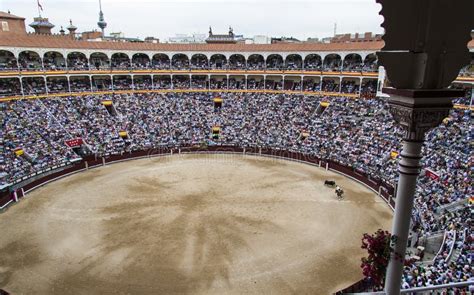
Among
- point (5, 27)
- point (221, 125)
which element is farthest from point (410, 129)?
point (5, 27)

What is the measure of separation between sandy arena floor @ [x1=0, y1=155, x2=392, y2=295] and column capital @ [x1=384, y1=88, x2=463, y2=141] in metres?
12.3

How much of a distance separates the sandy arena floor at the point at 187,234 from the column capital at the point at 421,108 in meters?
12.3

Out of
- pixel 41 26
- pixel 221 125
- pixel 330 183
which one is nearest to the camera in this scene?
pixel 330 183

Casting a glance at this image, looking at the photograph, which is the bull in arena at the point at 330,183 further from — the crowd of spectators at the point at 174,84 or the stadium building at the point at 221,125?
the crowd of spectators at the point at 174,84

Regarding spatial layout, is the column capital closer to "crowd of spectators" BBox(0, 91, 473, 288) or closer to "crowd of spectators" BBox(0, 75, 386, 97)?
"crowd of spectators" BBox(0, 91, 473, 288)

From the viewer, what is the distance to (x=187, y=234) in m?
20.3

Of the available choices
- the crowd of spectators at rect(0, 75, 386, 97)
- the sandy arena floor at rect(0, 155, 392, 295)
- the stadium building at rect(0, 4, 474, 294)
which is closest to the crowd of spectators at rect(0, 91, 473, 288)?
the stadium building at rect(0, 4, 474, 294)

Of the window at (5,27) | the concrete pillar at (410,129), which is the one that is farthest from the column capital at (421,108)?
the window at (5,27)

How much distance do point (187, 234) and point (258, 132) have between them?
80.4 ft

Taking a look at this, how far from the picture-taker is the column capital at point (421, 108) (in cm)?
478

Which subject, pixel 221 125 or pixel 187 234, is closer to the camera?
pixel 187 234

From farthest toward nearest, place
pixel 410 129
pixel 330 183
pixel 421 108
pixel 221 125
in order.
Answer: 1. pixel 221 125
2. pixel 330 183
3. pixel 410 129
4. pixel 421 108

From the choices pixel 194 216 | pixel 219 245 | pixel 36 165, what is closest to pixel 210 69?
pixel 36 165

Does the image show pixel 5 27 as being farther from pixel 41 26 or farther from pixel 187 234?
pixel 187 234
